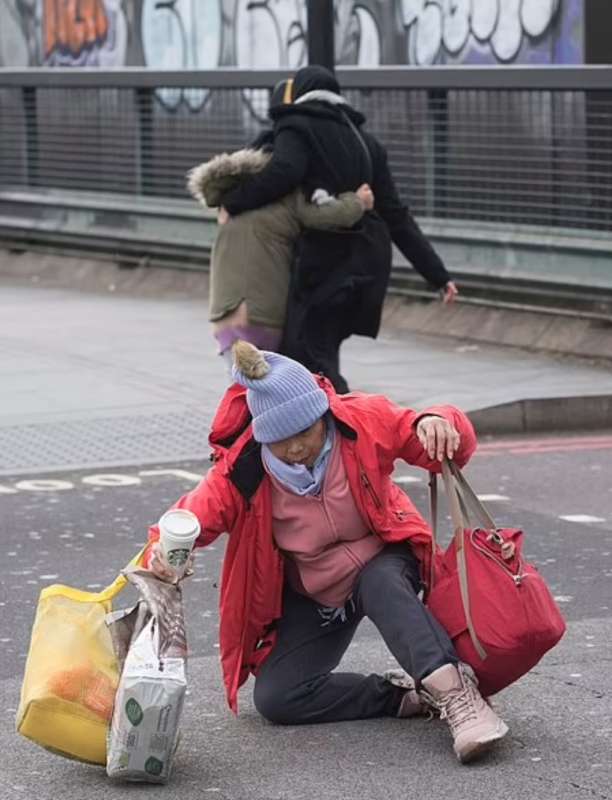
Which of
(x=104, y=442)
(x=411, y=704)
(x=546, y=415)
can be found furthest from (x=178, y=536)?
(x=546, y=415)

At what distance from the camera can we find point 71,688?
16.1ft

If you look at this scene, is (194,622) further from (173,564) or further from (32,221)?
(32,221)

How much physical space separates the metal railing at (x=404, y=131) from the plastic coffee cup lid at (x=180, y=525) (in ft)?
24.5

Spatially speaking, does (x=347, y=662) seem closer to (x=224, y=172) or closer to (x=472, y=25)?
(x=224, y=172)

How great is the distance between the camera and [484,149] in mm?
12883

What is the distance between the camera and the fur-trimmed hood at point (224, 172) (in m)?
8.39

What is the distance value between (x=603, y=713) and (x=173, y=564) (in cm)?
130

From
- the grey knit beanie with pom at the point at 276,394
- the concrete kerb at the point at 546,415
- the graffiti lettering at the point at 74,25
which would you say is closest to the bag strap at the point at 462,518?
the grey knit beanie with pom at the point at 276,394

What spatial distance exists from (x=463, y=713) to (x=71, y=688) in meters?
0.95

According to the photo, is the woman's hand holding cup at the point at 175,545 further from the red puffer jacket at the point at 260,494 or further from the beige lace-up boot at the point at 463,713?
the beige lace-up boot at the point at 463,713

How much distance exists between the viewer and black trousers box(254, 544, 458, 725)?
5266mm

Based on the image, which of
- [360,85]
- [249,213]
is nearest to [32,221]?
[360,85]

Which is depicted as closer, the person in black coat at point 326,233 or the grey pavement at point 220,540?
the grey pavement at point 220,540

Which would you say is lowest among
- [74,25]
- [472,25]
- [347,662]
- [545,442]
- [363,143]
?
[545,442]
